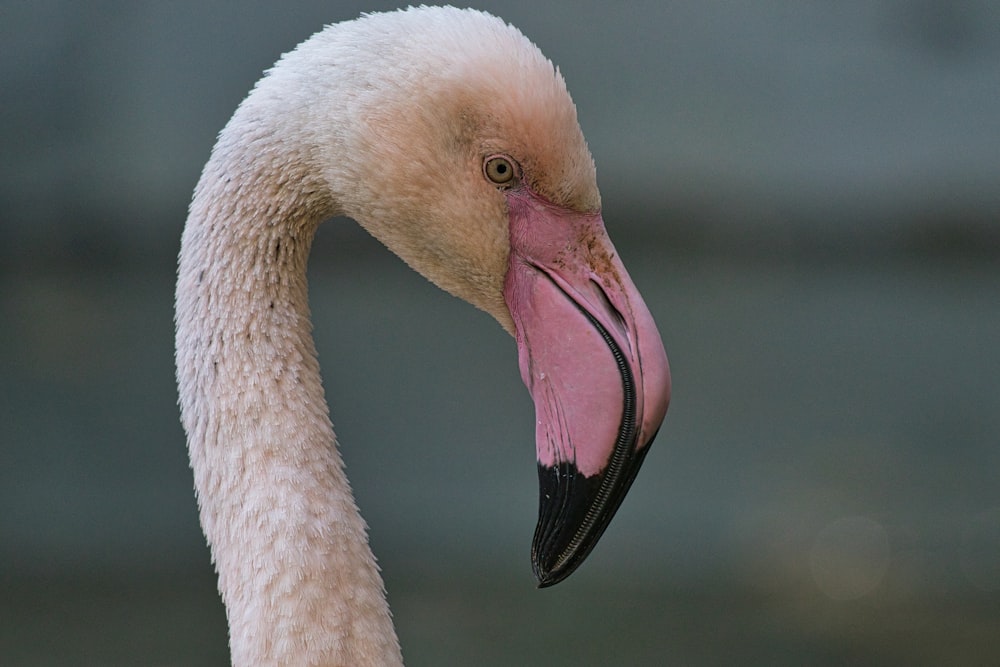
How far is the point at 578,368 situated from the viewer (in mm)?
1282

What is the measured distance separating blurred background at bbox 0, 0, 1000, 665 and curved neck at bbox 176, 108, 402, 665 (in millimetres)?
2652

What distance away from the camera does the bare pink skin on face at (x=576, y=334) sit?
1243mm

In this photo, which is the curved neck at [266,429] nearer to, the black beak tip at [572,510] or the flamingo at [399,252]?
the flamingo at [399,252]

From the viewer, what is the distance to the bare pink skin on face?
124cm

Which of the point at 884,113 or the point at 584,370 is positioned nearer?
the point at 584,370

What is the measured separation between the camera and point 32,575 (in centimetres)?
409

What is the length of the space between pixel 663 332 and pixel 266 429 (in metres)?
3.14

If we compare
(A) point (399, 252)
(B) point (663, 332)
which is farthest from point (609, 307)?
(B) point (663, 332)

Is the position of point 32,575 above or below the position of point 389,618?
below

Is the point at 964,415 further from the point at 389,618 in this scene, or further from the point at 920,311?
the point at 389,618

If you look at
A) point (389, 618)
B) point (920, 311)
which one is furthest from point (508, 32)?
point (920, 311)

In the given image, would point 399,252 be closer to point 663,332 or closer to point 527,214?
point 527,214

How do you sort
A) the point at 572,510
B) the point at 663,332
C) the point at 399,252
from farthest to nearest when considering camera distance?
the point at 663,332 → the point at 399,252 → the point at 572,510

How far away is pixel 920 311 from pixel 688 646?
5.55ft
